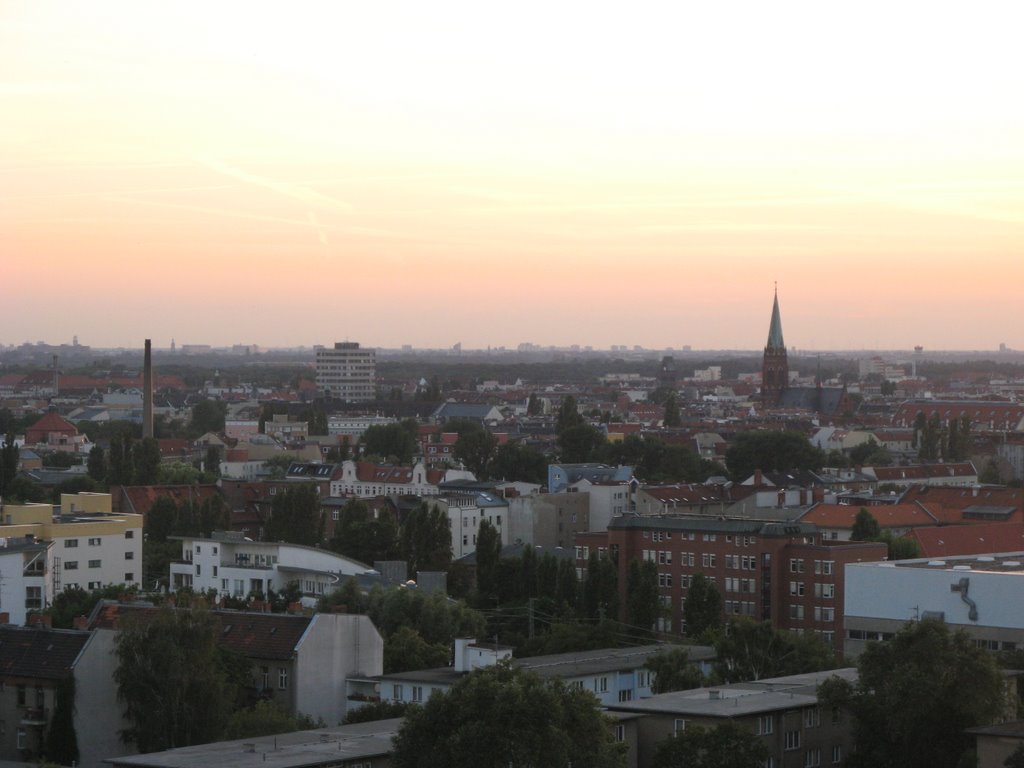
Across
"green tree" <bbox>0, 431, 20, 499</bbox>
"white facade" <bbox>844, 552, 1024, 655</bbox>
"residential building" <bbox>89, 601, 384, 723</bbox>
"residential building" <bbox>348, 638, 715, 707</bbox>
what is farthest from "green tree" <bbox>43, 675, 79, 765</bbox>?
"green tree" <bbox>0, 431, 20, 499</bbox>

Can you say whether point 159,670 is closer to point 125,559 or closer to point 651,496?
point 125,559

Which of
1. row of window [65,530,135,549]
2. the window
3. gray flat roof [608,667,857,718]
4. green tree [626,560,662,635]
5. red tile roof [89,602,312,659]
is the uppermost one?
red tile roof [89,602,312,659]

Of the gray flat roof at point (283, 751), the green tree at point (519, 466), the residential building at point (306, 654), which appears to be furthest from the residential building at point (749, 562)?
the green tree at point (519, 466)

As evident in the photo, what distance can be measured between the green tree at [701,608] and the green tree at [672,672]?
1129 centimetres

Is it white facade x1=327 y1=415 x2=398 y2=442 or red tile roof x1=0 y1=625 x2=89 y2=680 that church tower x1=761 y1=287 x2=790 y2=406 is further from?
red tile roof x1=0 y1=625 x2=89 y2=680

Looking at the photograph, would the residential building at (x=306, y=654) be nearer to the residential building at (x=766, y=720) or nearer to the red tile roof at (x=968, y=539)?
the residential building at (x=766, y=720)

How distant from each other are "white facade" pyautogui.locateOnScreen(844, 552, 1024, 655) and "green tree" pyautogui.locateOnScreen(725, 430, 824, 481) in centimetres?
4976

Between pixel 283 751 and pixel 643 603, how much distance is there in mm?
23114

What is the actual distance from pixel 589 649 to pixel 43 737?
1381cm

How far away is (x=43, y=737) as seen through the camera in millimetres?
29266

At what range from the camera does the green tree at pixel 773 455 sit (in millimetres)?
89875

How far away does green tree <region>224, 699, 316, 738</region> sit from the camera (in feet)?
90.2

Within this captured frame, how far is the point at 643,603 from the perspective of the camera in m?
46.9

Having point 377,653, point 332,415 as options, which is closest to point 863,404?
point 332,415
